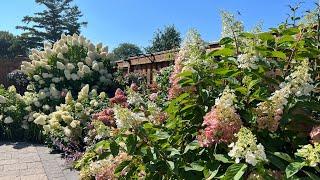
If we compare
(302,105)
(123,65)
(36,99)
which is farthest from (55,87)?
(302,105)

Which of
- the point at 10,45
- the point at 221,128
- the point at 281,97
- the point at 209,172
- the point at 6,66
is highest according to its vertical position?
the point at 10,45

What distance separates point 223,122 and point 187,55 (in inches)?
27.1

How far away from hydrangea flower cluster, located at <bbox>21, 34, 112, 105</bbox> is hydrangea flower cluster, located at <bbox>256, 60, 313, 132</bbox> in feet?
24.8

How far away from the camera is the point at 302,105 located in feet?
7.14

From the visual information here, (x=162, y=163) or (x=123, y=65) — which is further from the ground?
(x=123, y=65)

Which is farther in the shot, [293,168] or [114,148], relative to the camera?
[114,148]

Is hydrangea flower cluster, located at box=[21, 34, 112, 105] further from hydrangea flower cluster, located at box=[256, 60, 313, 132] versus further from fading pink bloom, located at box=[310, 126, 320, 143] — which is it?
fading pink bloom, located at box=[310, 126, 320, 143]

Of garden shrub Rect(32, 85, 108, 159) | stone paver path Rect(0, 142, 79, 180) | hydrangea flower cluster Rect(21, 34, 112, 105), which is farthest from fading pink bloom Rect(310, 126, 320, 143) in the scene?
hydrangea flower cluster Rect(21, 34, 112, 105)

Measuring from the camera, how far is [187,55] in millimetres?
2648

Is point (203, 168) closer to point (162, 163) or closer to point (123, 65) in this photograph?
point (162, 163)

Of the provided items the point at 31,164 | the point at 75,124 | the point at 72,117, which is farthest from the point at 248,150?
the point at 72,117

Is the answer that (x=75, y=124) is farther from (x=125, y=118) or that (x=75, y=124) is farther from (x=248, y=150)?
(x=248, y=150)

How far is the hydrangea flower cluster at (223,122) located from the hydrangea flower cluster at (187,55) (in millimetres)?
417

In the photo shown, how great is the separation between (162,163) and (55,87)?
25.3 ft
